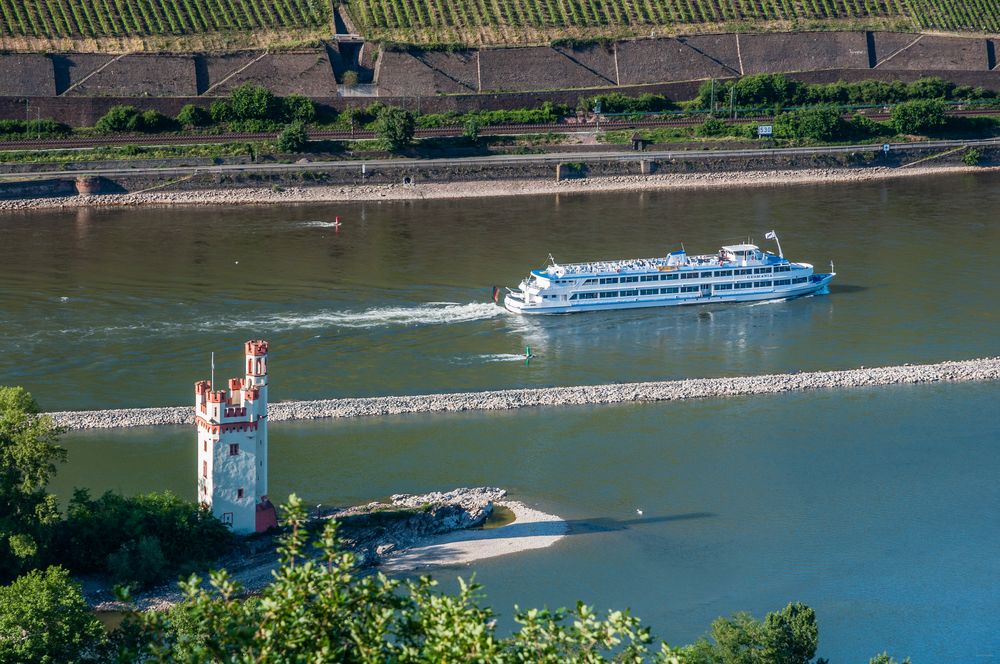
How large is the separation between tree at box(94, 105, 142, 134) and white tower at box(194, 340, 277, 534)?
50.1 meters

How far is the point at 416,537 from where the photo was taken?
33531mm

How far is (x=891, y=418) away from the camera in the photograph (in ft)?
139

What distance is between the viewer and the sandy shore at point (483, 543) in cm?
3256

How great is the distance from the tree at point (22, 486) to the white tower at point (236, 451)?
3.16 meters

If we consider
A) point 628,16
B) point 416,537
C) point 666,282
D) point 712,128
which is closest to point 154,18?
point 628,16

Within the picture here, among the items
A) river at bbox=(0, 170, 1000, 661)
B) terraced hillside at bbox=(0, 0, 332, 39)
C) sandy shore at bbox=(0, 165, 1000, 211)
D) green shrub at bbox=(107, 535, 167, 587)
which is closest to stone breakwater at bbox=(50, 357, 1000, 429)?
river at bbox=(0, 170, 1000, 661)

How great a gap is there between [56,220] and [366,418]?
3343cm

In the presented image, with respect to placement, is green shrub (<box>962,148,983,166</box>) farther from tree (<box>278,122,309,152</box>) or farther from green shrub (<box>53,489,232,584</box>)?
green shrub (<box>53,489,232,584</box>)

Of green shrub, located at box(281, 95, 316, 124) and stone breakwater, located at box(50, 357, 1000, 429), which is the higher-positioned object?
green shrub, located at box(281, 95, 316, 124)

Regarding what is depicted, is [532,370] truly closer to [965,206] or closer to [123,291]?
[123,291]

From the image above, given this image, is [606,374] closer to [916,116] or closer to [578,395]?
[578,395]

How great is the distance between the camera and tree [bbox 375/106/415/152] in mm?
78500

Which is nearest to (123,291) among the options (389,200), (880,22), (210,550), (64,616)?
(389,200)

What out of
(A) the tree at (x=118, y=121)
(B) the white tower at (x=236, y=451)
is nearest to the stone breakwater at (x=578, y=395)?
(B) the white tower at (x=236, y=451)
